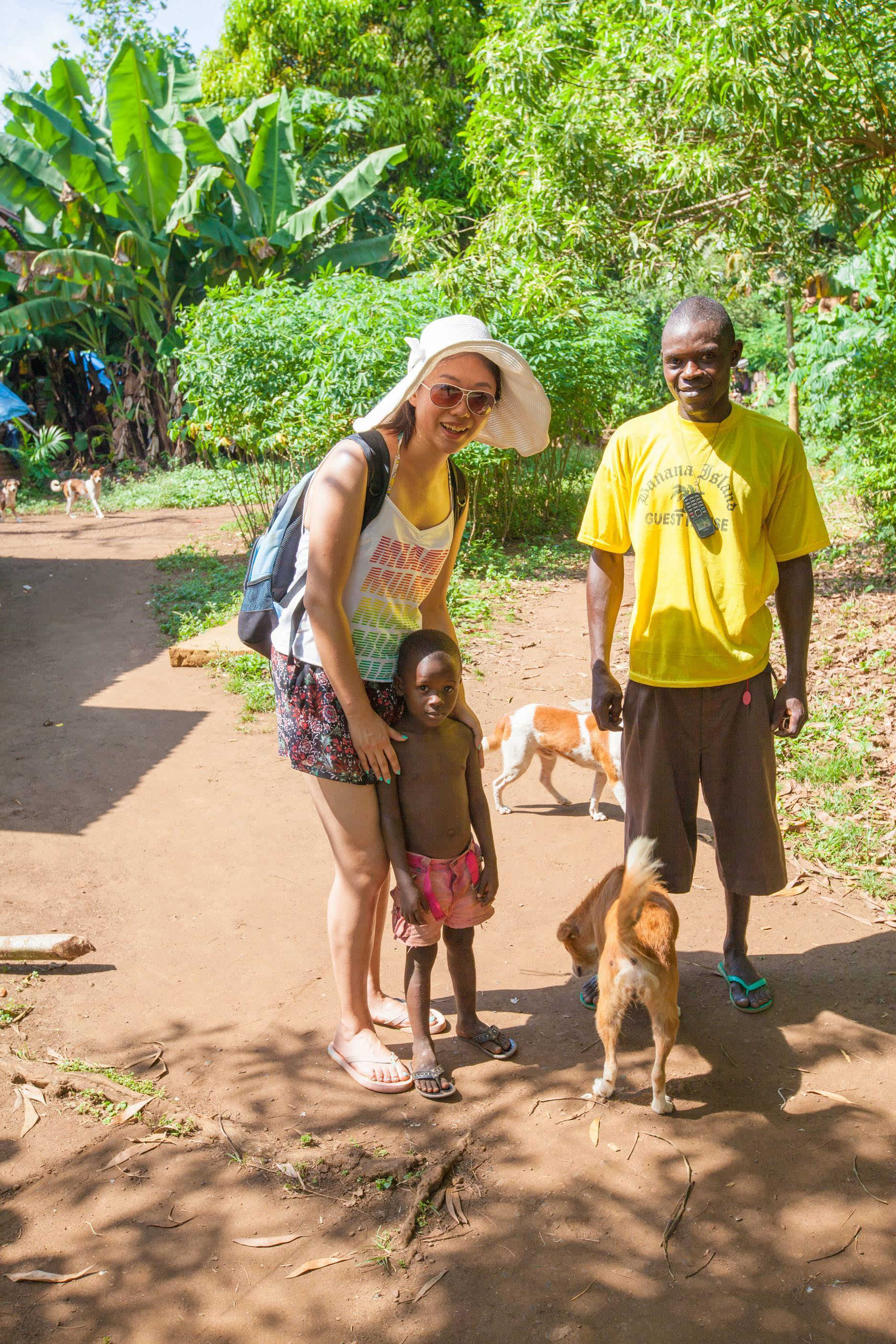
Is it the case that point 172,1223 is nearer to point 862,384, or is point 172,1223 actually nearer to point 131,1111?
point 131,1111

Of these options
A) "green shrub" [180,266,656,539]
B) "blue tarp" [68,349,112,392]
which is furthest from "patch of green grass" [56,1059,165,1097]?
"blue tarp" [68,349,112,392]

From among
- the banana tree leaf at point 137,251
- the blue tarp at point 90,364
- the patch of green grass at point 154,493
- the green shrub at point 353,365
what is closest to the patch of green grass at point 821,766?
the green shrub at point 353,365

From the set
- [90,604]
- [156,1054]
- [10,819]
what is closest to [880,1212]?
[156,1054]

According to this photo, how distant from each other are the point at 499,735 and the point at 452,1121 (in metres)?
2.77

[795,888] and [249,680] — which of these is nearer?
[795,888]

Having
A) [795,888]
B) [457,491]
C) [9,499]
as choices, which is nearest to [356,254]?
[9,499]

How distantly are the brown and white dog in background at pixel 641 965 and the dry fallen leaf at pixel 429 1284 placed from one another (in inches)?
31.1

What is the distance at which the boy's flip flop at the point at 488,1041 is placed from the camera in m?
3.35

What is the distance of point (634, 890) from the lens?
2.97 meters

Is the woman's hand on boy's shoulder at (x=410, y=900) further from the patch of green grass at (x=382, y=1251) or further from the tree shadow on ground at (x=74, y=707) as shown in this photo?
the tree shadow on ground at (x=74, y=707)

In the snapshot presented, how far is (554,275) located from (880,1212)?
7340mm

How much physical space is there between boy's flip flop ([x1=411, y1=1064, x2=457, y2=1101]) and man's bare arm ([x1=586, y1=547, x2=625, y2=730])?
1233 millimetres

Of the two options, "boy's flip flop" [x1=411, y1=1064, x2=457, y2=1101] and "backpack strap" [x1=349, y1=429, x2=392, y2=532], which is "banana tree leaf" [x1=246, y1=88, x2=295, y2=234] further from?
"boy's flip flop" [x1=411, y1=1064, x2=457, y2=1101]

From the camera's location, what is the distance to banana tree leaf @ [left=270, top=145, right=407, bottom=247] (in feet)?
57.5
